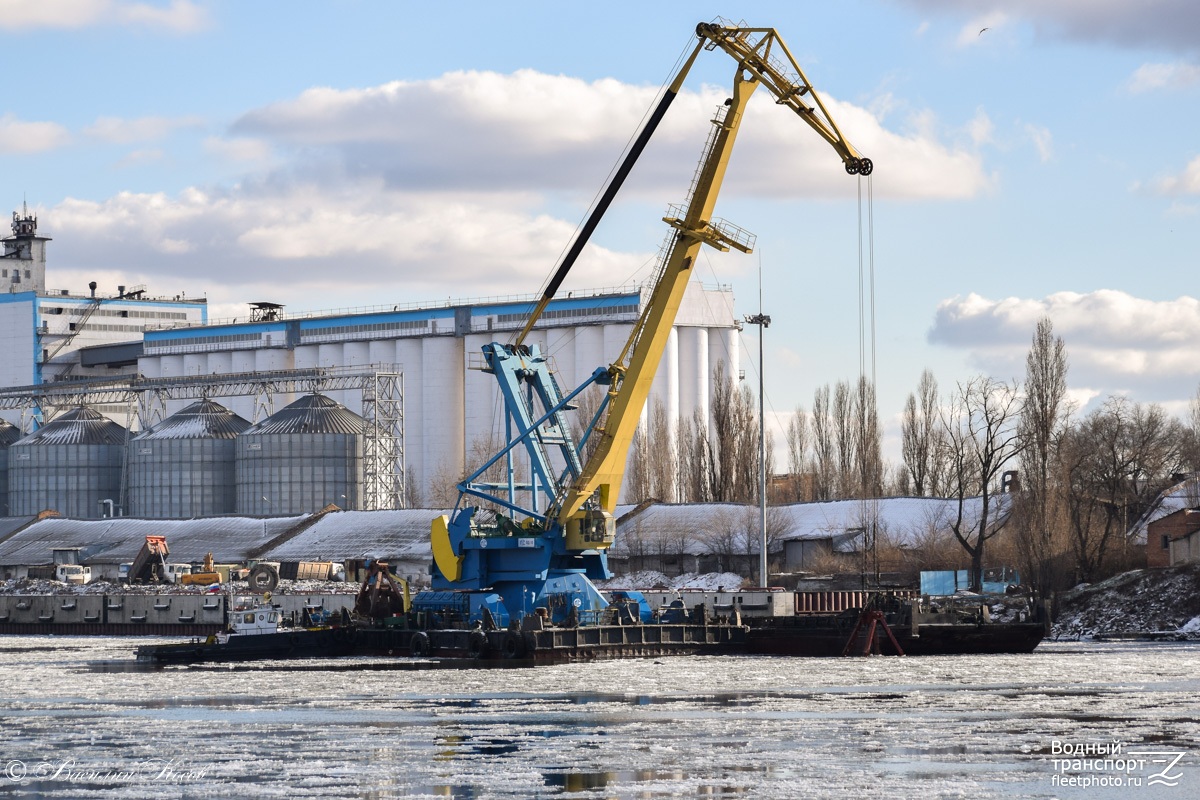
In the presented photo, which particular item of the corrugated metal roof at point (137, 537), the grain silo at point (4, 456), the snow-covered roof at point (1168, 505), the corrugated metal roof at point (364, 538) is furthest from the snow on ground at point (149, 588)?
the snow-covered roof at point (1168, 505)

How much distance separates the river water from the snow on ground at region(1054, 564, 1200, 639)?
659 inches

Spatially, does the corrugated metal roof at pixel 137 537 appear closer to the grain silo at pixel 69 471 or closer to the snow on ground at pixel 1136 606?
the grain silo at pixel 69 471

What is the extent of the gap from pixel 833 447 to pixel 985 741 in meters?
78.5

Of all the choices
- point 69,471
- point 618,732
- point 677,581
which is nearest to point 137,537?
point 69,471

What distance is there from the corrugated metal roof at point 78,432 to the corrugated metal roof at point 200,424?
183 inches

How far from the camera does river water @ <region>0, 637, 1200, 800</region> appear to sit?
23703 mm

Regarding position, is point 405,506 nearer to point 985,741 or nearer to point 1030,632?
point 1030,632

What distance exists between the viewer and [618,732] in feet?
96.9

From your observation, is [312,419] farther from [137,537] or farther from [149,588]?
[149,588]

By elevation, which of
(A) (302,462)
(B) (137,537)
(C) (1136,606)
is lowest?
(C) (1136,606)

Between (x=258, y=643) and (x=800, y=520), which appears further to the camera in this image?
(x=800, y=520)

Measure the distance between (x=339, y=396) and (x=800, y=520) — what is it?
4878 cm

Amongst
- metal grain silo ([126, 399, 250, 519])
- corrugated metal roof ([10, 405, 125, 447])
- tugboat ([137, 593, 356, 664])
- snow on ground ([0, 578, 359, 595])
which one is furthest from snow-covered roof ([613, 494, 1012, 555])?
corrugated metal roof ([10, 405, 125, 447])

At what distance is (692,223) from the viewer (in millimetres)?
55000
